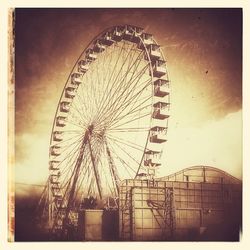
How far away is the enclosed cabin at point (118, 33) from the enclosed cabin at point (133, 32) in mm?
47

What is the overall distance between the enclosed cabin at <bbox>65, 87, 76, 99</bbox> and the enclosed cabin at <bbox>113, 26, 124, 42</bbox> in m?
0.75

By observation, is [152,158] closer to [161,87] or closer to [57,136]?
[161,87]

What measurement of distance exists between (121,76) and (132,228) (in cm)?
166

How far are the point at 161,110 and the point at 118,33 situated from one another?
3.24 feet

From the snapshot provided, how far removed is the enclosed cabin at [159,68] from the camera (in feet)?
15.9

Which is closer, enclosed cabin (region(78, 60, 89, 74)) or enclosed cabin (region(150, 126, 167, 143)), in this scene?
enclosed cabin (region(150, 126, 167, 143))

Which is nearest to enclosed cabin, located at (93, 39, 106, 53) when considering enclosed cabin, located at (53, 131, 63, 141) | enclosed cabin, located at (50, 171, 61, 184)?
enclosed cabin, located at (53, 131, 63, 141)

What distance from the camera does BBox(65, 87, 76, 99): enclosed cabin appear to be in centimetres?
482

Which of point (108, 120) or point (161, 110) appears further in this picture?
point (108, 120)

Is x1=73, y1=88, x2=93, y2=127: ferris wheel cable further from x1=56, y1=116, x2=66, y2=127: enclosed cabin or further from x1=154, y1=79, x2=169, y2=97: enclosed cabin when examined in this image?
x1=154, y1=79, x2=169, y2=97: enclosed cabin

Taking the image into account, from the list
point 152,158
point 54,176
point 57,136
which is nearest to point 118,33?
point 57,136

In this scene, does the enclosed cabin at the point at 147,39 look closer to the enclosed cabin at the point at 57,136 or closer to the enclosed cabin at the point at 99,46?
the enclosed cabin at the point at 99,46

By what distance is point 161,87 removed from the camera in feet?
15.9
